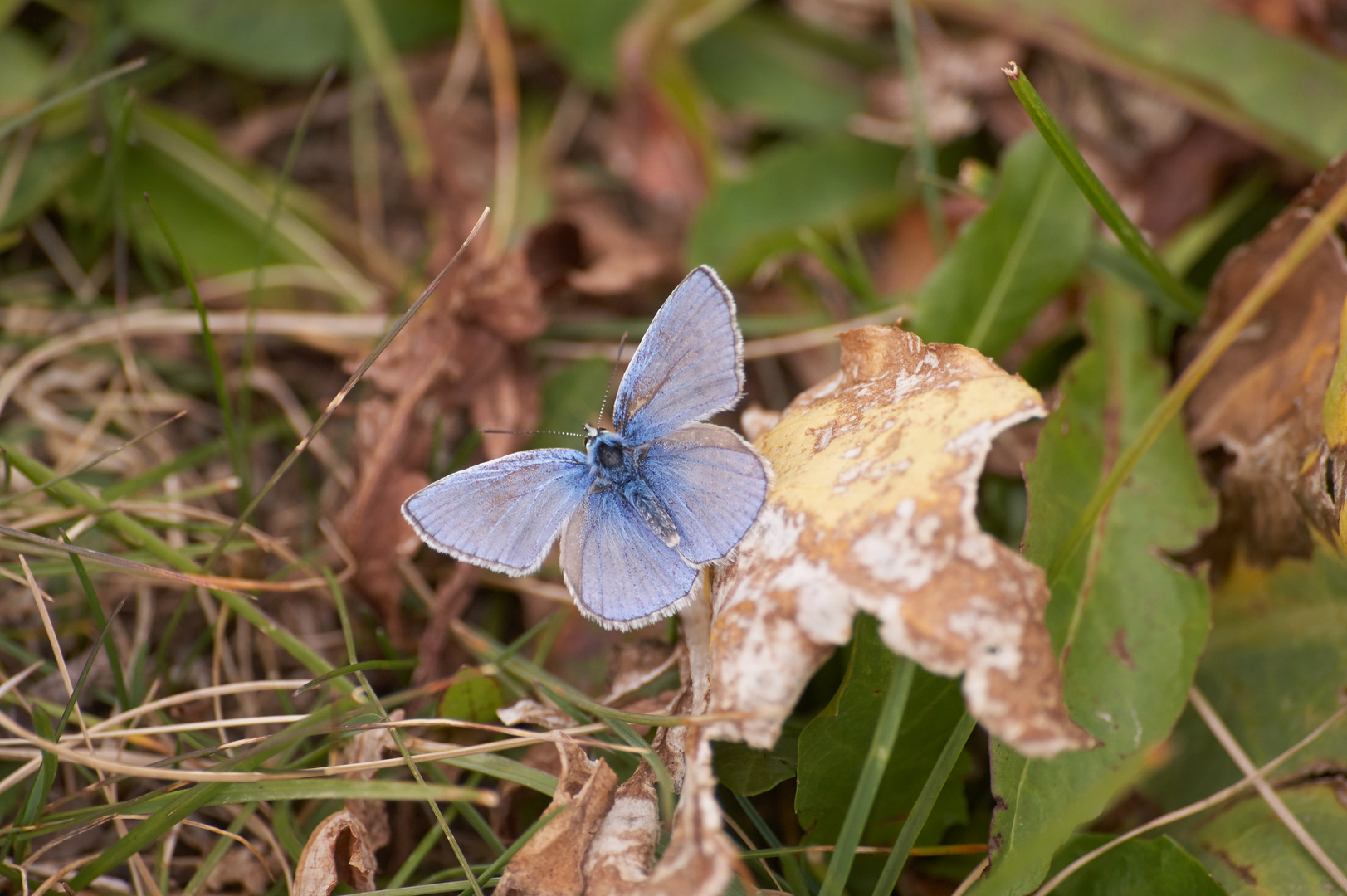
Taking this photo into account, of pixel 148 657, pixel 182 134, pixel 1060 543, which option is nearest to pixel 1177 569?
pixel 1060 543

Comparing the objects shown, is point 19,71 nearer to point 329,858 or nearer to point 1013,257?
point 329,858

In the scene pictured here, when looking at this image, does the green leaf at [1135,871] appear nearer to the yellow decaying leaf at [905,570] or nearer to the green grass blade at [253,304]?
the yellow decaying leaf at [905,570]

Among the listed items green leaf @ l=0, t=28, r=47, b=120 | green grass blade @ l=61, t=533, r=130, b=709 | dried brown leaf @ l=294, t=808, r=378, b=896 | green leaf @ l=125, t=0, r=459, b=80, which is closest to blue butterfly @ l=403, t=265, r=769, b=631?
dried brown leaf @ l=294, t=808, r=378, b=896

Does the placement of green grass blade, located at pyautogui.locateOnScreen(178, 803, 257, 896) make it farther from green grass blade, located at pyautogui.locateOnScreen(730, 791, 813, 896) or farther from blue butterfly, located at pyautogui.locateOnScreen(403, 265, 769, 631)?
green grass blade, located at pyautogui.locateOnScreen(730, 791, 813, 896)

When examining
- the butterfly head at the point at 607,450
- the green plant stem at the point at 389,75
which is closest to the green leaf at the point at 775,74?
the green plant stem at the point at 389,75

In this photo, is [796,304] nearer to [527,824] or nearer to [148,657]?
[527,824]
